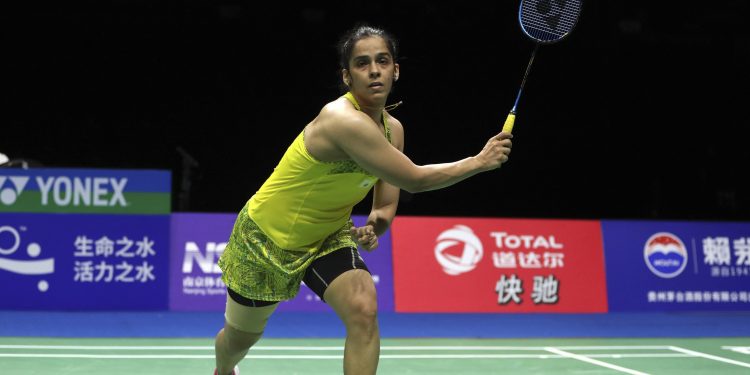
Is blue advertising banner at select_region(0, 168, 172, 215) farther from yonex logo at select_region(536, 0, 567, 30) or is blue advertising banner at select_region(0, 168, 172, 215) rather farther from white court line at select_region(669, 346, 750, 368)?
yonex logo at select_region(536, 0, 567, 30)

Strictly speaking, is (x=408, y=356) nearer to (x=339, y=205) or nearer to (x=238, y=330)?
(x=238, y=330)

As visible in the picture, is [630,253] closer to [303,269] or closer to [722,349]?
[722,349]

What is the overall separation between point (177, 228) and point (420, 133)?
16.6 feet

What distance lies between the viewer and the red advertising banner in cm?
732

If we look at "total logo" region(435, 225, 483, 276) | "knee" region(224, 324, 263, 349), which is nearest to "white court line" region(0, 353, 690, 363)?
"knee" region(224, 324, 263, 349)

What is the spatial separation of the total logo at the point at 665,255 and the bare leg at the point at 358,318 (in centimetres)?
557

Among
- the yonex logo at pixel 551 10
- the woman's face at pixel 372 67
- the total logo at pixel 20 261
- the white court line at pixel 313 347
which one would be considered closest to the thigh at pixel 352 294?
the woman's face at pixel 372 67

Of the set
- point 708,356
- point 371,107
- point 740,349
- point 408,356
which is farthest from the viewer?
point 740,349

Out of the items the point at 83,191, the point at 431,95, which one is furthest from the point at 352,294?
the point at 431,95

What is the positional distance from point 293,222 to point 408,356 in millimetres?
2360

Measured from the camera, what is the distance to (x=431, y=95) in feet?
38.5

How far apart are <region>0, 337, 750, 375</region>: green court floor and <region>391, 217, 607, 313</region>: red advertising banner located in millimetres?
1486

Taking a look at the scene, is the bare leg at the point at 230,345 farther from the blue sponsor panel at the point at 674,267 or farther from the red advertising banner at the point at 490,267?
the blue sponsor panel at the point at 674,267

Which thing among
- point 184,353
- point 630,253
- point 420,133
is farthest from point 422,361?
point 420,133
